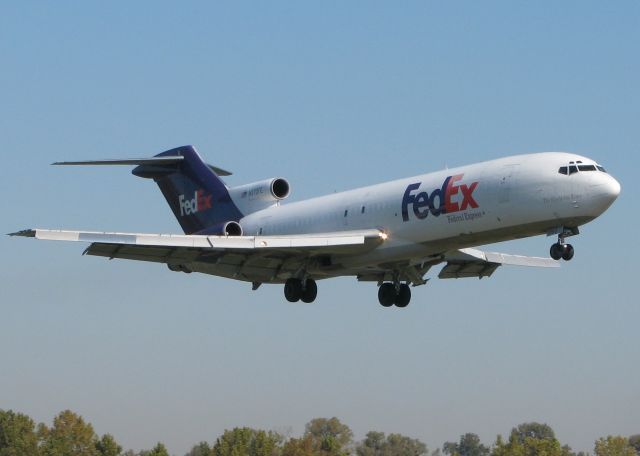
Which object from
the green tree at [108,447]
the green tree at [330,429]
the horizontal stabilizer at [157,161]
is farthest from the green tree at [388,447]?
the horizontal stabilizer at [157,161]

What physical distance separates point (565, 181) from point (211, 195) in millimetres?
16527

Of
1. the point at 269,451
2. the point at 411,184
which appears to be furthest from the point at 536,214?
the point at 269,451

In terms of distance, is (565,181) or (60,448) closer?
(565,181)

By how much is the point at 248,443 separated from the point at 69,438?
12.9 meters

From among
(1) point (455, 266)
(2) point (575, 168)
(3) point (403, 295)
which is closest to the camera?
(2) point (575, 168)

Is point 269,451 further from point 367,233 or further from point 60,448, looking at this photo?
point 367,233

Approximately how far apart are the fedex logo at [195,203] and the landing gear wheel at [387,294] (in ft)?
26.3

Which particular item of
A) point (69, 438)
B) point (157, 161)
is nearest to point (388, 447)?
point (69, 438)

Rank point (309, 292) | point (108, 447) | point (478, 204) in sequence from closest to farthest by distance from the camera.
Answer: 1. point (478, 204)
2. point (309, 292)
3. point (108, 447)

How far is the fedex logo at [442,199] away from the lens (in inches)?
1486

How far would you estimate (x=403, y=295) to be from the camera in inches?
1737

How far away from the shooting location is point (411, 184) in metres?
39.9

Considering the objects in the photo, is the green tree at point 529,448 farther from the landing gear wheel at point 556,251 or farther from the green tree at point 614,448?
the landing gear wheel at point 556,251

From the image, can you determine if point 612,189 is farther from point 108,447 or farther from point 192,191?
point 108,447
